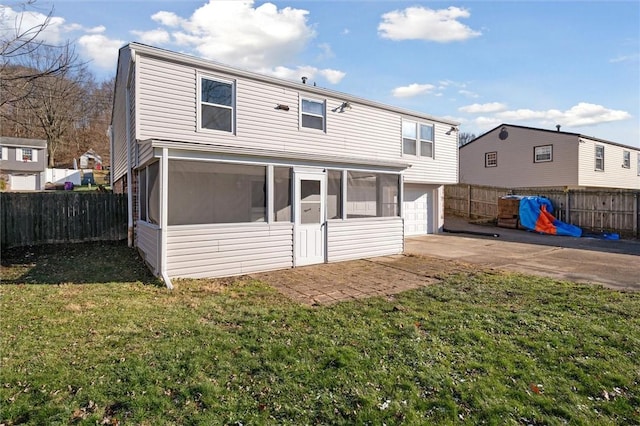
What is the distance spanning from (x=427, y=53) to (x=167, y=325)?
34.6 ft

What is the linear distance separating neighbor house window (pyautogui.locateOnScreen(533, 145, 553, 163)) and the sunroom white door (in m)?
19.4

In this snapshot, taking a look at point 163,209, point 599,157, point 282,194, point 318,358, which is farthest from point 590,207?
point 163,209

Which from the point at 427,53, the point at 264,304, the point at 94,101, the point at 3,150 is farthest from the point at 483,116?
the point at 3,150

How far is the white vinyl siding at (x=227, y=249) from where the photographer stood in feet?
22.6

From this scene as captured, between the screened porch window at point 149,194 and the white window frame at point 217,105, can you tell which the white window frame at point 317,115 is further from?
the screened porch window at point 149,194

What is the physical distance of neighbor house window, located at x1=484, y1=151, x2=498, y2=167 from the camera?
2444cm

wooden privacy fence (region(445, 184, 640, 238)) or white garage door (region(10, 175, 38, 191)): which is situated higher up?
white garage door (region(10, 175, 38, 191))

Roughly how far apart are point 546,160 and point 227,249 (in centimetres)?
2223

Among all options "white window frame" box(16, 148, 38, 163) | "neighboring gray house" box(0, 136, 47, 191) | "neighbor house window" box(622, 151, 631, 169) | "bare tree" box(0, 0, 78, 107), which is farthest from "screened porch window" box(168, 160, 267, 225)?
"white window frame" box(16, 148, 38, 163)

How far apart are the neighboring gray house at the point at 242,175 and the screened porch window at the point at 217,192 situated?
2 cm

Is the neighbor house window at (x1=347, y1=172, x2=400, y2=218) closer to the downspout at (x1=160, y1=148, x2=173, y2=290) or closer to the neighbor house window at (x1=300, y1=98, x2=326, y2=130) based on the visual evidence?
the neighbor house window at (x1=300, y1=98, x2=326, y2=130)

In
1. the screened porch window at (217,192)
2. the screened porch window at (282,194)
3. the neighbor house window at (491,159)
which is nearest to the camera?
the screened porch window at (217,192)

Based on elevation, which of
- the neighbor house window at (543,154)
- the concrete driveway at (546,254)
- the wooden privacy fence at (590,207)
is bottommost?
the concrete driveway at (546,254)

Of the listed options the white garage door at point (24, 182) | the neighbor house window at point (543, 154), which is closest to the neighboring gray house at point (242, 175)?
the neighbor house window at point (543, 154)
